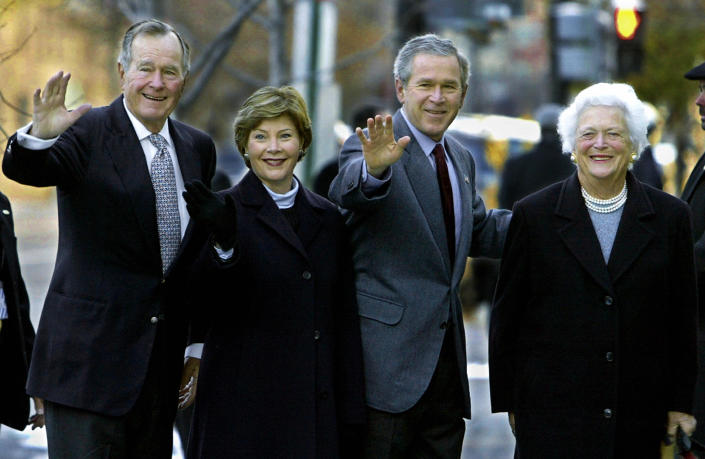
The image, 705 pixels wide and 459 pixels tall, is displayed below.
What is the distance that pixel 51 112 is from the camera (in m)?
4.48

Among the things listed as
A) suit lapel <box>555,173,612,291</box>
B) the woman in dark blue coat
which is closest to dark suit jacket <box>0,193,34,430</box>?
the woman in dark blue coat

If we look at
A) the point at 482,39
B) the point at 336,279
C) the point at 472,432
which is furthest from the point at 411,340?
the point at 482,39

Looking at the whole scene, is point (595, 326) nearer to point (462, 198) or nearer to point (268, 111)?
point (462, 198)

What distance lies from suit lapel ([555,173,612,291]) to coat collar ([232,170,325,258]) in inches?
A: 38.2

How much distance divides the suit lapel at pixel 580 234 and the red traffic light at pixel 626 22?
1095cm

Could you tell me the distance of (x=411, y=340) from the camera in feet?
17.0

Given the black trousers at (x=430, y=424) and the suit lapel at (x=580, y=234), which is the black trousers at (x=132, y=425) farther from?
the suit lapel at (x=580, y=234)

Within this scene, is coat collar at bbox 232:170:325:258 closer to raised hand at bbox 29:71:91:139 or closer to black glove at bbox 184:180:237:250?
black glove at bbox 184:180:237:250

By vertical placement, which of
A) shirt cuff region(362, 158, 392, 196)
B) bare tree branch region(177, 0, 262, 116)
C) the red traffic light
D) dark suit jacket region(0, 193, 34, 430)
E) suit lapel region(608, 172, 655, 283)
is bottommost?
dark suit jacket region(0, 193, 34, 430)

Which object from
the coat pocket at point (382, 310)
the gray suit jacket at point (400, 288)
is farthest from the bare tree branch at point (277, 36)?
the coat pocket at point (382, 310)

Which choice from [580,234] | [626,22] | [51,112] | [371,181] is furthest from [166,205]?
[626,22]

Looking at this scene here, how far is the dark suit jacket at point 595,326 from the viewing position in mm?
5039

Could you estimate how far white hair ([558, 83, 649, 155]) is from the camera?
16.7ft

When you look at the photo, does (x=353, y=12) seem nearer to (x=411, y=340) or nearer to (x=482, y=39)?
(x=482, y=39)
